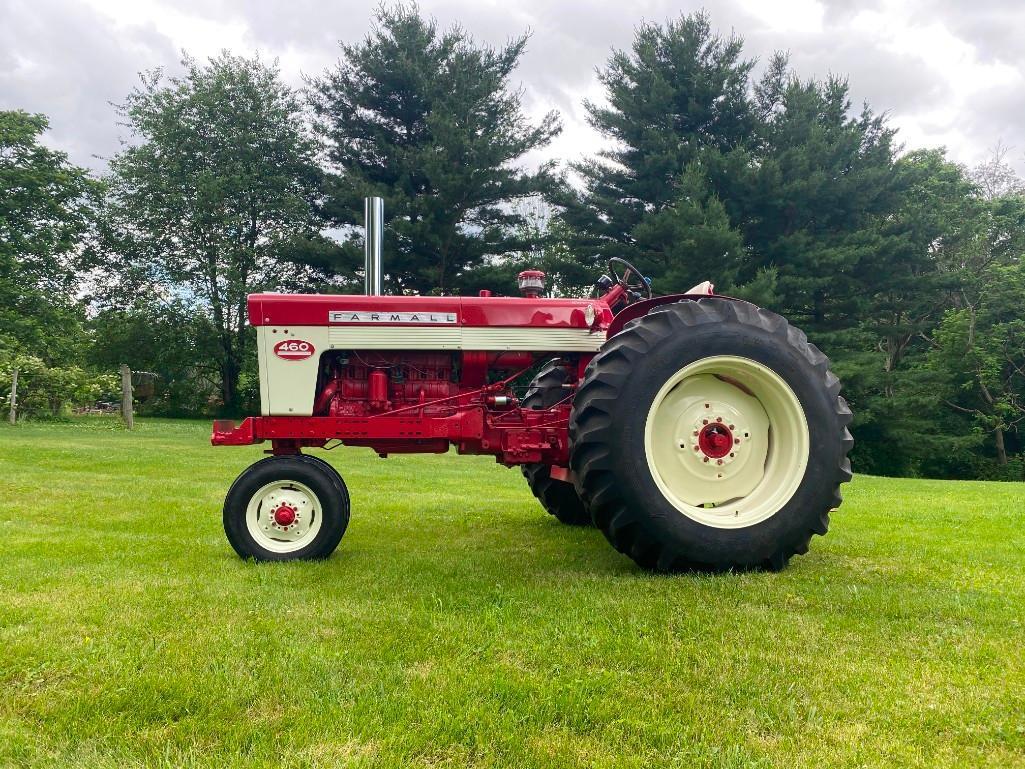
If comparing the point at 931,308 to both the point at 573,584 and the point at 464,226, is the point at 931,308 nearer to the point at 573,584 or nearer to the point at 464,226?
the point at 464,226

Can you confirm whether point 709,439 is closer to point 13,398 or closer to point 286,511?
point 286,511

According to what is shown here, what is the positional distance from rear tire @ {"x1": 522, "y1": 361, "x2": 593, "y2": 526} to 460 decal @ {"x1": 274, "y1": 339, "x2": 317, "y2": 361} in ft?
5.05

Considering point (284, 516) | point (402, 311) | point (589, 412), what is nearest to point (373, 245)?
point (402, 311)

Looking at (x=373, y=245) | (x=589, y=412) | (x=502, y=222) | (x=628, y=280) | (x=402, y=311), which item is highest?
(x=502, y=222)

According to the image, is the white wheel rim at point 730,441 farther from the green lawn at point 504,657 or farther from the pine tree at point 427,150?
the pine tree at point 427,150

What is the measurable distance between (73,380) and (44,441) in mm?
7672

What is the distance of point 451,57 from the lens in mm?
20391

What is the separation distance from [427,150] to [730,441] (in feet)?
52.5

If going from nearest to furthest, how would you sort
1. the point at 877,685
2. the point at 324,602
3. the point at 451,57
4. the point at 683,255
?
the point at 877,685
the point at 324,602
the point at 683,255
the point at 451,57

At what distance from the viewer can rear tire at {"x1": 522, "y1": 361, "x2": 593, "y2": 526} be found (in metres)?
4.93

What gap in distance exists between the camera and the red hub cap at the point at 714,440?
3.78 metres

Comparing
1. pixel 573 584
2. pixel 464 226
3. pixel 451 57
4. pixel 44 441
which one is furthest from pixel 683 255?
pixel 573 584

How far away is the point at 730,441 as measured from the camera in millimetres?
3781

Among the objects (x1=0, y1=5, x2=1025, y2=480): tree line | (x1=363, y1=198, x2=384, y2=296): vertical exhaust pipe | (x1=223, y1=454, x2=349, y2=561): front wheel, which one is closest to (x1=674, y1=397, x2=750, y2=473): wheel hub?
(x1=223, y1=454, x2=349, y2=561): front wheel
